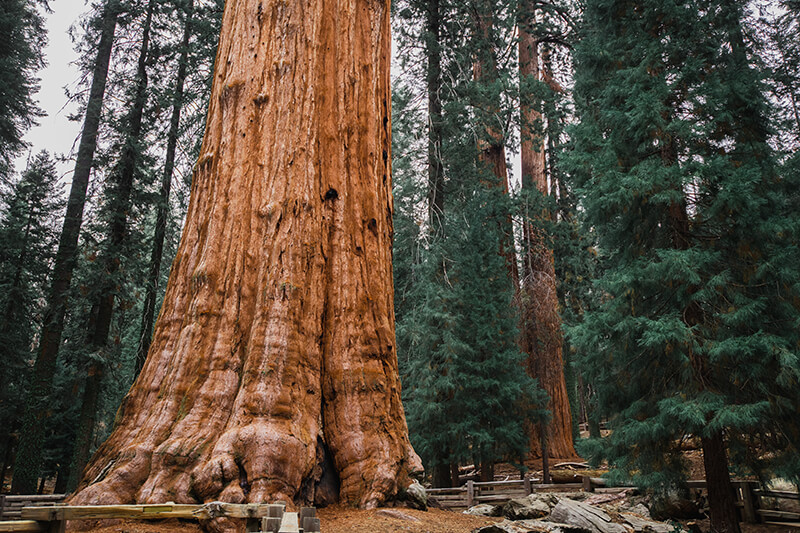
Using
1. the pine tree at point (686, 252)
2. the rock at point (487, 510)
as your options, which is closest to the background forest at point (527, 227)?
the pine tree at point (686, 252)

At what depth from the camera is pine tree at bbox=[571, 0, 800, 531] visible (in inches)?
303

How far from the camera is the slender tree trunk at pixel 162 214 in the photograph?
14.3 metres

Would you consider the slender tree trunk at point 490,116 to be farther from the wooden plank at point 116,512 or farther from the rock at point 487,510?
the wooden plank at point 116,512

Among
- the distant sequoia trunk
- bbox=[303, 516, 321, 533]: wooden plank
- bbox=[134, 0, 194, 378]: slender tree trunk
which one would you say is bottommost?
bbox=[303, 516, 321, 533]: wooden plank

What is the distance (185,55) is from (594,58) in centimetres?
1164

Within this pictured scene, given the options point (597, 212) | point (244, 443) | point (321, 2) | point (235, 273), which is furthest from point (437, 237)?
point (244, 443)

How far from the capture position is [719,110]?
346 inches

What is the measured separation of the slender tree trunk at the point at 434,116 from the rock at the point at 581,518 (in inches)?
322

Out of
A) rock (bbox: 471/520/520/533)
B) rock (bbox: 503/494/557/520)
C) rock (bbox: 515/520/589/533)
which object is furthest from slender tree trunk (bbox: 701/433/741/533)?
rock (bbox: 471/520/520/533)

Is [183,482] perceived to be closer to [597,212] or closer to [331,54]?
[331,54]

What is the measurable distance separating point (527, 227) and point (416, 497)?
42.3 ft

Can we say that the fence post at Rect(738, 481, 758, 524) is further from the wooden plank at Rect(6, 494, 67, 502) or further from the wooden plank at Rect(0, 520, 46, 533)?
the wooden plank at Rect(6, 494, 67, 502)

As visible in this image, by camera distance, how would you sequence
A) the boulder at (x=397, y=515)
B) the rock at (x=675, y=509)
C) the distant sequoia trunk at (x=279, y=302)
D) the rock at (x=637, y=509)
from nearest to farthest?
the distant sequoia trunk at (x=279, y=302), the boulder at (x=397, y=515), the rock at (x=675, y=509), the rock at (x=637, y=509)

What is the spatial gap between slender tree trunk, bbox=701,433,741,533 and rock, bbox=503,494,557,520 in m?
2.49
